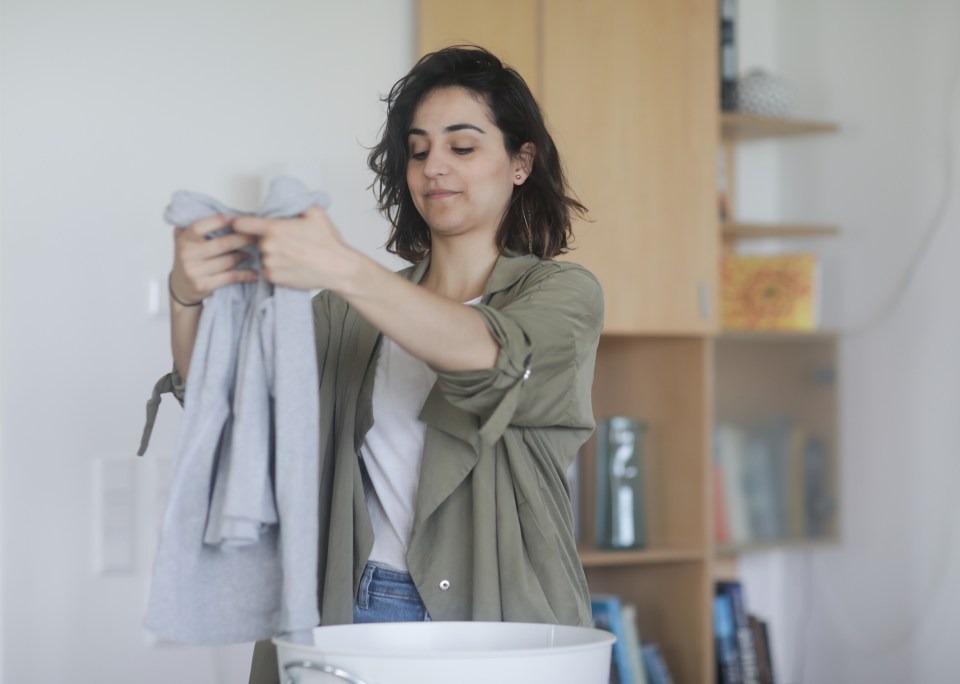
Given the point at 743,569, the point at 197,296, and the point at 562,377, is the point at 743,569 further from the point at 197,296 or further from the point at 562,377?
the point at 197,296

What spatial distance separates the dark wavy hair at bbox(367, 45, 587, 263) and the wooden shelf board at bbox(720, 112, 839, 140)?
1.52 metres

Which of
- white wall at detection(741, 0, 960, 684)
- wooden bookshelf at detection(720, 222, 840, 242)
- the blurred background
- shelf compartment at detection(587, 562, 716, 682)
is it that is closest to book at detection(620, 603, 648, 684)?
shelf compartment at detection(587, 562, 716, 682)

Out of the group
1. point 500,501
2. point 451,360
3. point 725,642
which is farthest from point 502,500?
point 725,642

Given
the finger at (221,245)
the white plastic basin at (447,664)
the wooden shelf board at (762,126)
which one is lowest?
the white plastic basin at (447,664)

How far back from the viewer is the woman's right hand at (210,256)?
1055 millimetres

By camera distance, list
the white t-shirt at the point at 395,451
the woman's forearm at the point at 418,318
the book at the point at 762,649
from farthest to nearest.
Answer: the book at the point at 762,649 < the white t-shirt at the point at 395,451 < the woman's forearm at the point at 418,318

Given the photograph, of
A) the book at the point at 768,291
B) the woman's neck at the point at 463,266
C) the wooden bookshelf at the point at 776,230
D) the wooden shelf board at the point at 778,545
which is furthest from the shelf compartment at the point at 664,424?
the woman's neck at the point at 463,266

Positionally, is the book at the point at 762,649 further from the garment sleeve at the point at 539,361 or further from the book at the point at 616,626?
the garment sleeve at the point at 539,361

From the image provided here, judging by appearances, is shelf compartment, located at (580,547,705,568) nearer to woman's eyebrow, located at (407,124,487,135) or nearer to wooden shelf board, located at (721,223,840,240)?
wooden shelf board, located at (721,223,840,240)

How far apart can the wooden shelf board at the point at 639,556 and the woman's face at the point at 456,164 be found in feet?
4.43

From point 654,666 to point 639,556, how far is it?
0.26 metres

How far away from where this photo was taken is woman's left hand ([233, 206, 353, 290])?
98 cm

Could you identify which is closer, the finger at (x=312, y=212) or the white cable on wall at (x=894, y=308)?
the finger at (x=312, y=212)

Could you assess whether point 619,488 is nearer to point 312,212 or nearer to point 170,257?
point 170,257
